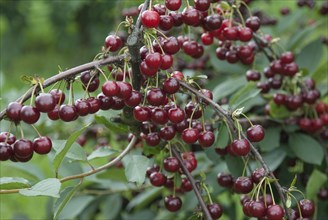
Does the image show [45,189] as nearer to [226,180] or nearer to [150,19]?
[150,19]

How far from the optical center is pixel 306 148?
1453 millimetres

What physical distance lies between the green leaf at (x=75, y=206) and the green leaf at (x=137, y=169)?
0.40 m

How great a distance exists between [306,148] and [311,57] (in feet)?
1.09

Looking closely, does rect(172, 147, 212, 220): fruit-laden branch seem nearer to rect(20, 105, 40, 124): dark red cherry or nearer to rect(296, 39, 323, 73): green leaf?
rect(20, 105, 40, 124): dark red cherry

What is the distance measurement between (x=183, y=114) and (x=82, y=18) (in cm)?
343

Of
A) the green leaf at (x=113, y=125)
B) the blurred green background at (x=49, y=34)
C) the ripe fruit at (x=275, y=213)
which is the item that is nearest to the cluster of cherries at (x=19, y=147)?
the green leaf at (x=113, y=125)

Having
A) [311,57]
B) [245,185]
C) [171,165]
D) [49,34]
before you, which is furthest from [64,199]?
[49,34]

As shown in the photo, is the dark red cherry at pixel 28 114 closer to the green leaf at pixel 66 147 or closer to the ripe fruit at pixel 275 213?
the green leaf at pixel 66 147

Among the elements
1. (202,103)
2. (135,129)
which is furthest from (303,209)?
(135,129)

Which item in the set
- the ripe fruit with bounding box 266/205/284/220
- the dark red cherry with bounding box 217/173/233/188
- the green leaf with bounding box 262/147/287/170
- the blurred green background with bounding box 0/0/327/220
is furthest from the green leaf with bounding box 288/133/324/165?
the blurred green background with bounding box 0/0/327/220

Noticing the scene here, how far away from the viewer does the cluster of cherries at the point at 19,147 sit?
934mm

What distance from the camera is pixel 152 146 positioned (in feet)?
3.73

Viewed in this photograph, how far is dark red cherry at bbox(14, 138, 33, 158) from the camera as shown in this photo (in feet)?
3.06

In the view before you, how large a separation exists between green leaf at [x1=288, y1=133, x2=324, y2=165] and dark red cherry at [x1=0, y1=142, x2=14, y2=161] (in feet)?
2.39
